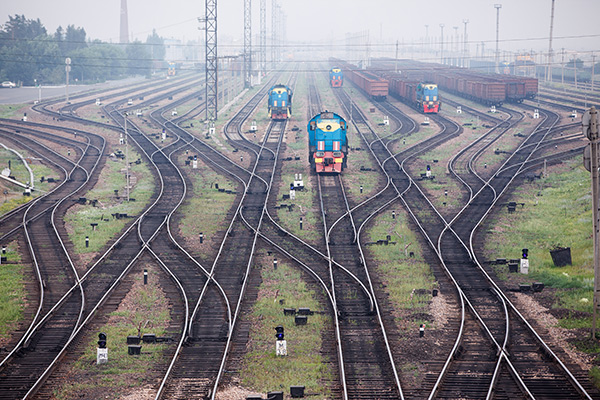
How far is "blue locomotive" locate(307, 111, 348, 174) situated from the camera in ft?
139

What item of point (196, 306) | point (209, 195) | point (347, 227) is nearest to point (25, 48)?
point (209, 195)

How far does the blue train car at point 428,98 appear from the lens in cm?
7319

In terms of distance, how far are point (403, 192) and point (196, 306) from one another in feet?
63.0

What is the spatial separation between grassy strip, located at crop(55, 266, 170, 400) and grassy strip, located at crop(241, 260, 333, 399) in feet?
7.82

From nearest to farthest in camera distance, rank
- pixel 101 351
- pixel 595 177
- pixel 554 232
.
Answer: pixel 101 351, pixel 595 177, pixel 554 232

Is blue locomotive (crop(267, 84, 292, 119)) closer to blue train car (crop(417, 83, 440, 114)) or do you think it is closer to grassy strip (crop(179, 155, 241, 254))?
blue train car (crop(417, 83, 440, 114))

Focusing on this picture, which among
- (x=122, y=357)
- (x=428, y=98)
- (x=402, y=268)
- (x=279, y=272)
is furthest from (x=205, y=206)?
(x=428, y=98)

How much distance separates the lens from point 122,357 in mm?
18266

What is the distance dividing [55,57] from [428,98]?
2795 inches

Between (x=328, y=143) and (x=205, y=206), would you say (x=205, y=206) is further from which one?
(x=328, y=143)

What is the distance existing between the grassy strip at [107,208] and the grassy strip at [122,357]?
700 cm

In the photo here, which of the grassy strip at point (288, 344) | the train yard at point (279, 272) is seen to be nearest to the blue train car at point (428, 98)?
the train yard at point (279, 272)

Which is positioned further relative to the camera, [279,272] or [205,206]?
[205,206]

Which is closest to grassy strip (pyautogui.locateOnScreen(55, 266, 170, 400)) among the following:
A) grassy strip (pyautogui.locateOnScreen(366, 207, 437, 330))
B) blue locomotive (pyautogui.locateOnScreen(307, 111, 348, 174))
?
grassy strip (pyautogui.locateOnScreen(366, 207, 437, 330))
